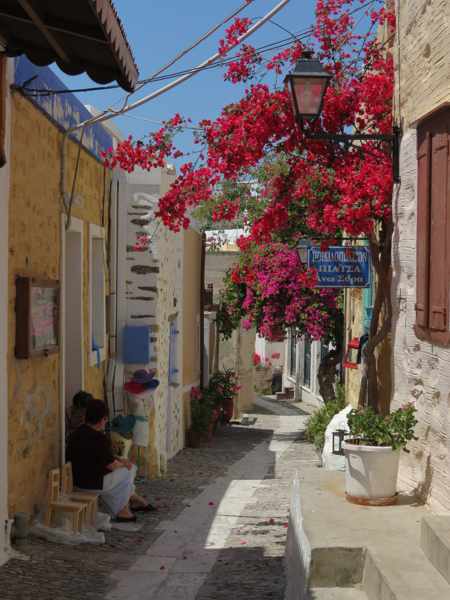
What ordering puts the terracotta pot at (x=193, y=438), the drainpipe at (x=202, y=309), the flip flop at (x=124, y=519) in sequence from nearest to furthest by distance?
the flip flop at (x=124, y=519) < the terracotta pot at (x=193, y=438) < the drainpipe at (x=202, y=309)

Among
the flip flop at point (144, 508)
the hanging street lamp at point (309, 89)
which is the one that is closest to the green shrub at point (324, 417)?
the flip flop at point (144, 508)

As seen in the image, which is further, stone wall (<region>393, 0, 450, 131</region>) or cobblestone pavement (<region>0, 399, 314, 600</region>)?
cobblestone pavement (<region>0, 399, 314, 600</region>)

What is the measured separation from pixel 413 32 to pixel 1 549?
14.0 feet

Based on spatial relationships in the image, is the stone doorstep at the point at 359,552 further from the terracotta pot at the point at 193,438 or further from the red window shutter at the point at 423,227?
the terracotta pot at the point at 193,438

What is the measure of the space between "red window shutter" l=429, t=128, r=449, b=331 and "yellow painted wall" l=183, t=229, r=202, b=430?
9888 millimetres

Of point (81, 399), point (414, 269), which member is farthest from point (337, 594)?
point (81, 399)

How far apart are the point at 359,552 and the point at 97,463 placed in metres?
3.75

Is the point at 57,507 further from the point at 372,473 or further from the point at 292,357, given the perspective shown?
the point at 292,357

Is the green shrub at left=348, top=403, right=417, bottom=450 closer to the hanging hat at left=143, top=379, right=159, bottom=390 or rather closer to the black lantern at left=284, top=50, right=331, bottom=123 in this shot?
the black lantern at left=284, top=50, right=331, bottom=123

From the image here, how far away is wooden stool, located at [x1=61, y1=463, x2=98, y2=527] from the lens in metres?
7.29

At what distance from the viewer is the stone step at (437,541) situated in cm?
407

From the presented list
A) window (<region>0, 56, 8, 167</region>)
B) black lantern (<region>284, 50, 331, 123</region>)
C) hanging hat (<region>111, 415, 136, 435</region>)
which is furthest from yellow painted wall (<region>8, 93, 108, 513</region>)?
hanging hat (<region>111, 415, 136, 435</region>)

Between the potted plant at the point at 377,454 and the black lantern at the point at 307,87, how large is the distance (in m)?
2.25

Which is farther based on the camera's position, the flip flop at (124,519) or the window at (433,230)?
the flip flop at (124,519)
